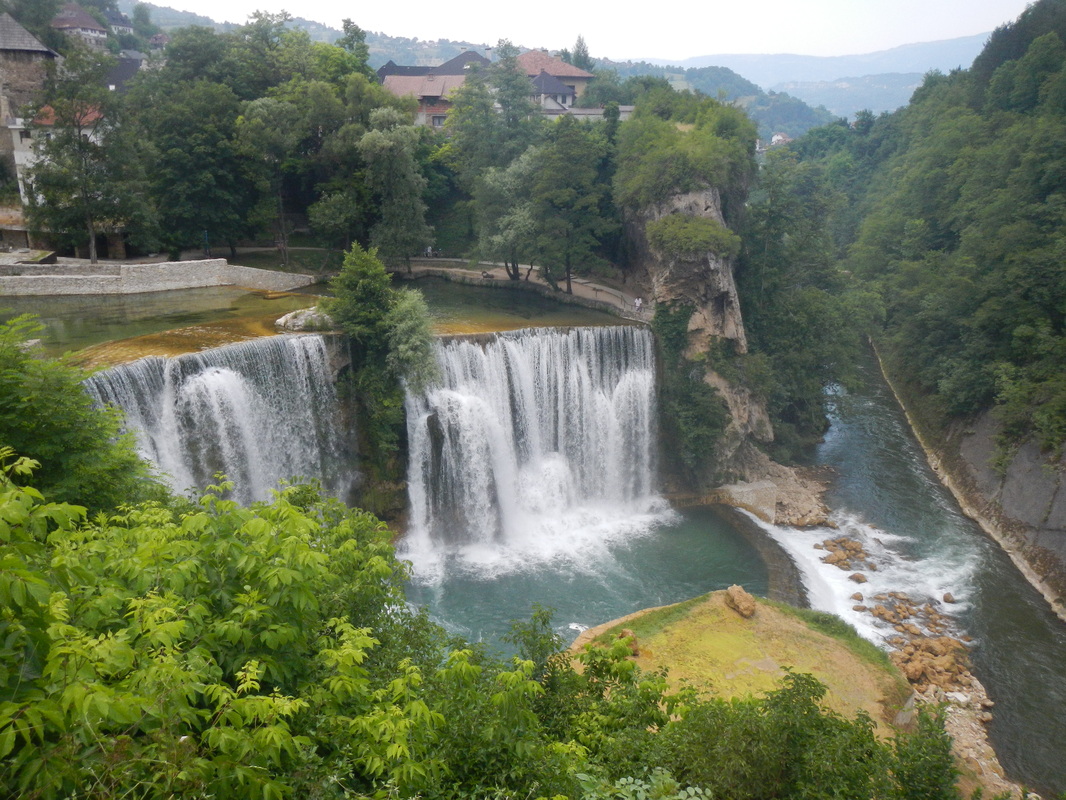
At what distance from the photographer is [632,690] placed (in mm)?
8805

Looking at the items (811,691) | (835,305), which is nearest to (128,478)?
(811,691)

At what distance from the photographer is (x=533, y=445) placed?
26.0 metres

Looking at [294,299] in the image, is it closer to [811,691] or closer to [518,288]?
[518,288]

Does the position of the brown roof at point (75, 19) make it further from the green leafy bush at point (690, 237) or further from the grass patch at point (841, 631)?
the grass patch at point (841, 631)

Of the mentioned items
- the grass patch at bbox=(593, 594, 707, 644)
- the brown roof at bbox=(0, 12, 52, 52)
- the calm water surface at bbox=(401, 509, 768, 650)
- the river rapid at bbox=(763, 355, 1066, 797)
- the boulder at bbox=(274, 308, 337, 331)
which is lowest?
the river rapid at bbox=(763, 355, 1066, 797)

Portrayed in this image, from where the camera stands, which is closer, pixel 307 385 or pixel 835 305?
pixel 307 385

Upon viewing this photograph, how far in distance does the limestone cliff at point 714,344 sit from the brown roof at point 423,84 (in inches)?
1314

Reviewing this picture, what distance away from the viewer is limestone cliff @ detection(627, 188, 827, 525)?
92.0 ft

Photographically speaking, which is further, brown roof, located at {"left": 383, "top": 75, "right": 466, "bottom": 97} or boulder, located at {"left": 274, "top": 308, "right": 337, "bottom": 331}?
brown roof, located at {"left": 383, "top": 75, "right": 466, "bottom": 97}

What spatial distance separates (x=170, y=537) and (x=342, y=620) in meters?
1.84

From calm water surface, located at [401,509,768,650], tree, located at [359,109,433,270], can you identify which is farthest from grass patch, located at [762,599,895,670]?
tree, located at [359,109,433,270]

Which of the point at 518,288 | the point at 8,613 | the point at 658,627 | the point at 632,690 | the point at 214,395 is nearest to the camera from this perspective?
the point at 8,613

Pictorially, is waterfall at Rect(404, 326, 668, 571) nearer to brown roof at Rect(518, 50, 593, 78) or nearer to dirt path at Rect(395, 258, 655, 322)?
dirt path at Rect(395, 258, 655, 322)

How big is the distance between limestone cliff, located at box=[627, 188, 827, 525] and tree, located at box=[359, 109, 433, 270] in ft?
35.6
